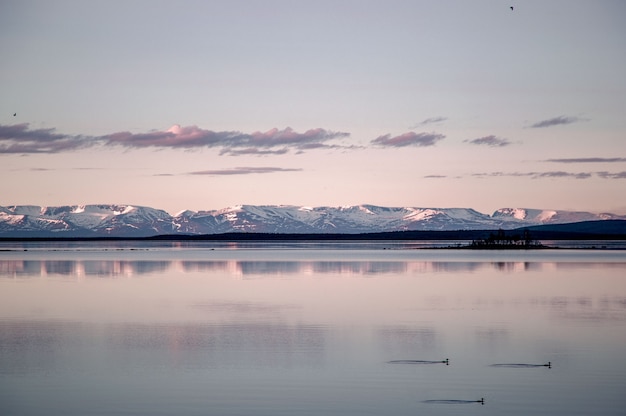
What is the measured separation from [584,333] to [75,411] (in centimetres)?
1668

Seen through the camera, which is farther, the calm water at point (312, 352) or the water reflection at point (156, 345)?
the water reflection at point (156, 345)

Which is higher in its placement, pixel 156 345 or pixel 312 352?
pixel 156 345

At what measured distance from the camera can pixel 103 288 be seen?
162 feet

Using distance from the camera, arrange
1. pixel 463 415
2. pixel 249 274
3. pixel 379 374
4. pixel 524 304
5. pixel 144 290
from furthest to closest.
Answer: pixel 249 274 → pixel 144 290 → pixel 524 304 → pixel 379 374 → pixel 463 415

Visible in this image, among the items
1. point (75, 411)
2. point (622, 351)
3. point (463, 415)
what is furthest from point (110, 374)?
point (622, 351)

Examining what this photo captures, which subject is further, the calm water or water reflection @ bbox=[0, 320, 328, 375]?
water reflection @ bbox=[0, 320, 328, 375]

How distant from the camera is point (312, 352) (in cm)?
2475

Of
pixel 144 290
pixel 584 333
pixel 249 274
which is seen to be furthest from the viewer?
pixel 249 274

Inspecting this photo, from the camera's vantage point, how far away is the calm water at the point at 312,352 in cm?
1858

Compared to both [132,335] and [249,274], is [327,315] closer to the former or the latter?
[132,335]

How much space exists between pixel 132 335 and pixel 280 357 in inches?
253

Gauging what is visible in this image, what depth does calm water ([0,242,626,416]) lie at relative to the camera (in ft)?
61.0

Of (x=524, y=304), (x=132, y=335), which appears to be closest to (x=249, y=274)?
(x=524, y=304)

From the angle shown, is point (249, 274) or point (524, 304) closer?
point (524, 304)
